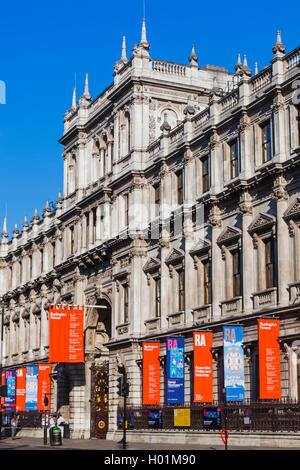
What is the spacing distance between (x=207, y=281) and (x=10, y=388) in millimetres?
26547

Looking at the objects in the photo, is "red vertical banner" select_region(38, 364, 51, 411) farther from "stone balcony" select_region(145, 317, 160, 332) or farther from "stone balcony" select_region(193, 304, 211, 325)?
"stone balcony" select_region(193, 304, 211, 325)

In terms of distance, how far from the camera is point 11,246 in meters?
81.5

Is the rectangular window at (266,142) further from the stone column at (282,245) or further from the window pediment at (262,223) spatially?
the window pediment at (262,223)

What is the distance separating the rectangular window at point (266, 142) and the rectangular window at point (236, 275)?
5002 millimetres

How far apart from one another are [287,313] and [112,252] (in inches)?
749

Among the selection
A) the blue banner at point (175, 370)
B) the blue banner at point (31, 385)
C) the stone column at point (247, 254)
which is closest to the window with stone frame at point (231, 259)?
the stone column at point (247, 254)

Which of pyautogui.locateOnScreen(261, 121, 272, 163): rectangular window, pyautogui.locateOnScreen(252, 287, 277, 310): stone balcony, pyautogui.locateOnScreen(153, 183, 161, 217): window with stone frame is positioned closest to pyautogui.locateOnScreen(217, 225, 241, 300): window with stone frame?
pyautogui.locateOnScreen(252, 287, 277, 310): stone balcony

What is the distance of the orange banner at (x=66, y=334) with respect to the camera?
54375 mm

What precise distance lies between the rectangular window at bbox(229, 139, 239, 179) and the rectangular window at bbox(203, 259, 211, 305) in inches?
192

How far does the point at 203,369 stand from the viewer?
141 feet
